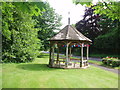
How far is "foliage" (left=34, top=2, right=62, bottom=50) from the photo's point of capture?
26.0m

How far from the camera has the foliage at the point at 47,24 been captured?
1022 inches

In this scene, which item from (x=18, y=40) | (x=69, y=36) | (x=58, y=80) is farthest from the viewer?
(x=18, y=40)

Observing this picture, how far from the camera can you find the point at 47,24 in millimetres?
27078

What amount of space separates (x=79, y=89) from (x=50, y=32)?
23165 millimetres

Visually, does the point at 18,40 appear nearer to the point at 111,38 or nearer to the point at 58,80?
the point at 58,80

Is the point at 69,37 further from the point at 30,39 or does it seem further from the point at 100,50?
the point at 100,50

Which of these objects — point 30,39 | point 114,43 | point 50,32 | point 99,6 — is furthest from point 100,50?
point 99,6

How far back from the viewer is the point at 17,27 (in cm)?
1562

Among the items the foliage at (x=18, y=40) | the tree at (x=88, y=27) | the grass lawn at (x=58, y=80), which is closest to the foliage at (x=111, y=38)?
the tree at (x=88, y=27)

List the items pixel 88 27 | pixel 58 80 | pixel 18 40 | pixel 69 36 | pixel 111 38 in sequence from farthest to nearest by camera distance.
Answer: pixel 88 27, pixel 111 38, pixel 18 40, pixel 69 36, pixel 58 80

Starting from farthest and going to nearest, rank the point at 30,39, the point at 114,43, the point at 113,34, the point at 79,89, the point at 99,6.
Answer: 1. the point at 114,43
2. the point at 113,34
3. the point at 30,39
4. the point at 99,6
5. the point at 79,89

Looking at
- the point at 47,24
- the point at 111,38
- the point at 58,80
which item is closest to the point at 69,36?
the point at 58,80

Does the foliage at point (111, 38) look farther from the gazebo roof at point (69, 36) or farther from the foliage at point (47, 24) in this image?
the gazebo roof at point (69, 36)

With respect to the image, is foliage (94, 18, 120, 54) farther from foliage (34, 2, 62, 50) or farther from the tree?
foliage (34, 2, 62, 50)
